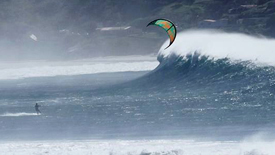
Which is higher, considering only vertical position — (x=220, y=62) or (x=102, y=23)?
(x=102, y=23)

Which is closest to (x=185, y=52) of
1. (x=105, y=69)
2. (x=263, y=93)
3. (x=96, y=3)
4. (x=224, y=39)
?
(x=224, y=39)

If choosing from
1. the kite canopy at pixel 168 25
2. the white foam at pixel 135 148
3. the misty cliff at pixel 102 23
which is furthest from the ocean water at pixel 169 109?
the misty cliff at pixel 102 23

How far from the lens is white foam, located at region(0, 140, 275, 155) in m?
19.8

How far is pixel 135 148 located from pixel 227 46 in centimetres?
1589

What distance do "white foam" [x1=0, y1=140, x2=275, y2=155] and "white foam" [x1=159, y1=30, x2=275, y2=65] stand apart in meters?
10.7

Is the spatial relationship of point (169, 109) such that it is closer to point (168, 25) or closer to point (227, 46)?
point (168, 25)

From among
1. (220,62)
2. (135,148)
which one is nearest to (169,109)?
(135,148)

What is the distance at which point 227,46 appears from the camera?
36.0m

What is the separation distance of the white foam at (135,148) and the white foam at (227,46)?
35.0ft

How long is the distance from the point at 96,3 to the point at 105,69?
4669 cm

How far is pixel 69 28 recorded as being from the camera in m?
98.1

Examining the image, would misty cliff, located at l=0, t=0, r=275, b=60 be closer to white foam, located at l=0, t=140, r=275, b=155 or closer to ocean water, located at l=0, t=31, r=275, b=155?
ocean water, located at l=0, t=31, r=275, b=155

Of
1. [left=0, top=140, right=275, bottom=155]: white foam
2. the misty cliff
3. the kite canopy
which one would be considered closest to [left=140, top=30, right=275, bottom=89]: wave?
the kite canopy

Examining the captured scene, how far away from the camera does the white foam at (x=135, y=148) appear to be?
1983 cm
